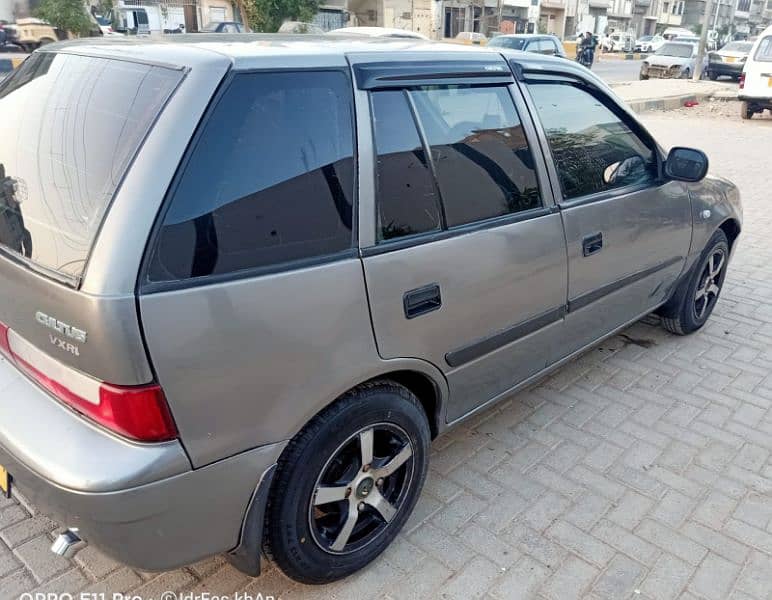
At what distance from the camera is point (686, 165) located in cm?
328

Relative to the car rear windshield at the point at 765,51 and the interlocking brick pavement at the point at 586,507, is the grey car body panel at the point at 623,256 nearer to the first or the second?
the interlocking brick pavement at the point at 586,507

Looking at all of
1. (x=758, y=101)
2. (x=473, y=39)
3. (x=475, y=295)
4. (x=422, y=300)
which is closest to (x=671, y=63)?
(x=473, y=39)

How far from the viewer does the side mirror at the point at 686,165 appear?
325cm

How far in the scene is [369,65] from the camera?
208 centimetres

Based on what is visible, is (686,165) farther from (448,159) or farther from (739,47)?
(739,47)

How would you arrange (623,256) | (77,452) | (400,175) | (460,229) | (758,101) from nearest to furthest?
(77,452), (400,175), (460,229), (623,256), (758,101)

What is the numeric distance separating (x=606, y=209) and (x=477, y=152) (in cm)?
87

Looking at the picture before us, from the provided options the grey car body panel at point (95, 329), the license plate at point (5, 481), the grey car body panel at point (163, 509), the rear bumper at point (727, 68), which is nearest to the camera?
the grey car body panel at point (95, 329)

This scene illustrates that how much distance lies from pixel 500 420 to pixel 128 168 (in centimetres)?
227

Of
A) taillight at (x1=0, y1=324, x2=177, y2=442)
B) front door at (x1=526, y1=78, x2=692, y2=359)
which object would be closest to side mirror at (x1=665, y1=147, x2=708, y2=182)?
front door at (x1=526, y1=78, x2=692, y2=359)

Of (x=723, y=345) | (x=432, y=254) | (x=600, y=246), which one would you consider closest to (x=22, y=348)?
(x=432, y=254)

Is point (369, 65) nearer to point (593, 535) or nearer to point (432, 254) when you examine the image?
point (432, 254)

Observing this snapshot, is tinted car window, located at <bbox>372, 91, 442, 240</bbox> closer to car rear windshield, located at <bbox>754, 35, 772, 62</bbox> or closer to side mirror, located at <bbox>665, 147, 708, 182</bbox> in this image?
side mirror, located at <bbox>665, 147, 708, 182</bbox>

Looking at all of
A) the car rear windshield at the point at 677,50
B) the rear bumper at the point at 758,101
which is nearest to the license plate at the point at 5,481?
the rear bumper at the point at 758,101
